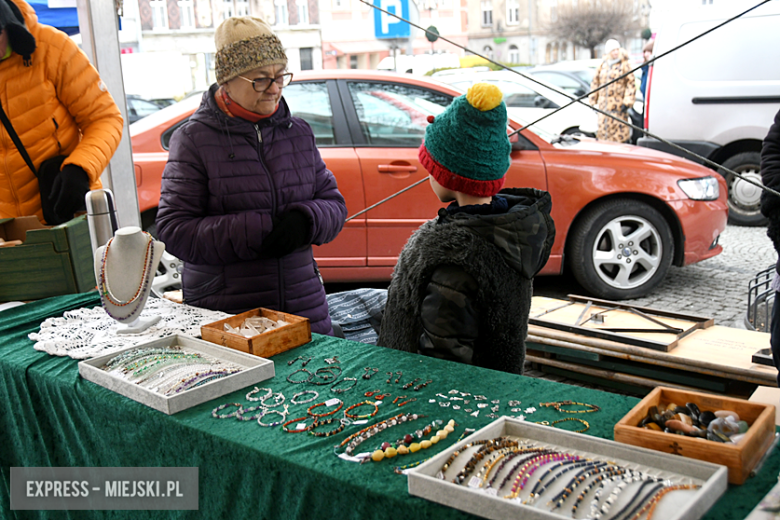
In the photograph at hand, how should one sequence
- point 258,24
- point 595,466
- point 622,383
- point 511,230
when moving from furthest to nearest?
1. point 622,383
2. point 258,24
3. point 511,230
4. point 595,466

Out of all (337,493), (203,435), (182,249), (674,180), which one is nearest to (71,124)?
(182,249)

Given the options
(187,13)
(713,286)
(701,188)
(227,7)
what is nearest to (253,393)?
(701,188)

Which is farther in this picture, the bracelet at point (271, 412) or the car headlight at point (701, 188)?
the car headlight at point (701, 188)

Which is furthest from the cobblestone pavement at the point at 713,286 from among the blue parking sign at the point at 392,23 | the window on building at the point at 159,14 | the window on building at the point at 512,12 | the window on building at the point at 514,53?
the window on building at the point at 512,12

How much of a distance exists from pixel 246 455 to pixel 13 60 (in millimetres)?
2017

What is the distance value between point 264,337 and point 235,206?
65cm

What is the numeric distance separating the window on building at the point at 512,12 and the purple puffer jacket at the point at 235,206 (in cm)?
4891

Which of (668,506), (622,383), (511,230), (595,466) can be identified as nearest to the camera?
(668,506)

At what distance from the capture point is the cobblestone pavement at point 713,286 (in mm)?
4723

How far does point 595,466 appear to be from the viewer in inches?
44.9

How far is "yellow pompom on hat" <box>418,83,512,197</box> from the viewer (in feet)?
5.97

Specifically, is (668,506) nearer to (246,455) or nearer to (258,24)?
(246,455)

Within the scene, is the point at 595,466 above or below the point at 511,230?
below

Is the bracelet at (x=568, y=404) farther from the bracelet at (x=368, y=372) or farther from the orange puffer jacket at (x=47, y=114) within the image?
the orange puffer jacket at (x=47, y=114)
